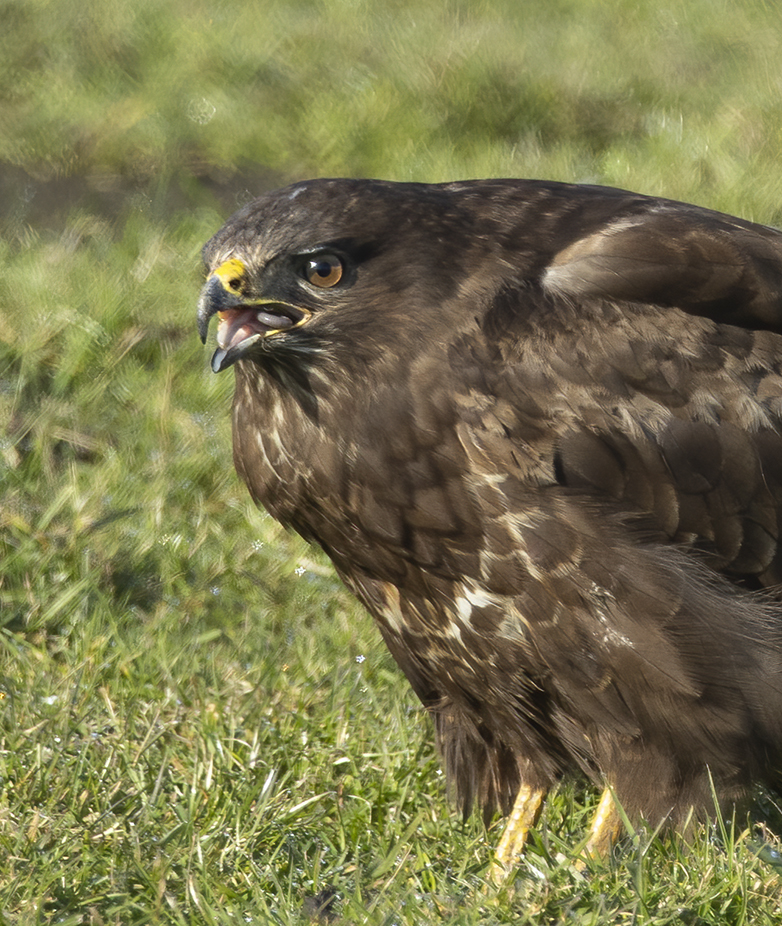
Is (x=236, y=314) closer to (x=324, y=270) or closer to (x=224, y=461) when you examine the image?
(x=324, y=270)

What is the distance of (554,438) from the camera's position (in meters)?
3.07

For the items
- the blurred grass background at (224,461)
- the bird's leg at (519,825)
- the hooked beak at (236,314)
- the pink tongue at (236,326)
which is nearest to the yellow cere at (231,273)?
the hooked beak at (236,314)

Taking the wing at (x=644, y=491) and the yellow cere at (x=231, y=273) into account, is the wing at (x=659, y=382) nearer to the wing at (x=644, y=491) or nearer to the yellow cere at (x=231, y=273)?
the wing at (x=644, y=491)

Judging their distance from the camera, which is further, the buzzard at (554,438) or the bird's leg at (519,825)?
the bird's leg at (519,825)

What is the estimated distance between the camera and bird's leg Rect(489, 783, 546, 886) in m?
3.40

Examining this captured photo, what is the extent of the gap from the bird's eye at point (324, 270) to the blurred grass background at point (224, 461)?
129 centimetres

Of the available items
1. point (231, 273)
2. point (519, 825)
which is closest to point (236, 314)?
point (231, 273)

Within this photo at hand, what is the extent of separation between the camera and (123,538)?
4512 millimetres

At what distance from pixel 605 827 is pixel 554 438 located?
3.64ft

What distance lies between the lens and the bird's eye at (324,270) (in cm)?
315

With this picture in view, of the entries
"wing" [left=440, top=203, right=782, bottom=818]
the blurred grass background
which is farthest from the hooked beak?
the blurred grass background

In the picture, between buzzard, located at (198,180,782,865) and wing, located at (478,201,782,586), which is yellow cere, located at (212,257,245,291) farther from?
wing, located at (478,201,782,586)

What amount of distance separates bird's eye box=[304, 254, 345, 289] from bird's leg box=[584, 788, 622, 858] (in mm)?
1485

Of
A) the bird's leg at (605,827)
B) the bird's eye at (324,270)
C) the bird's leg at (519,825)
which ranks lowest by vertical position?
the bird's leg at (519,825)
